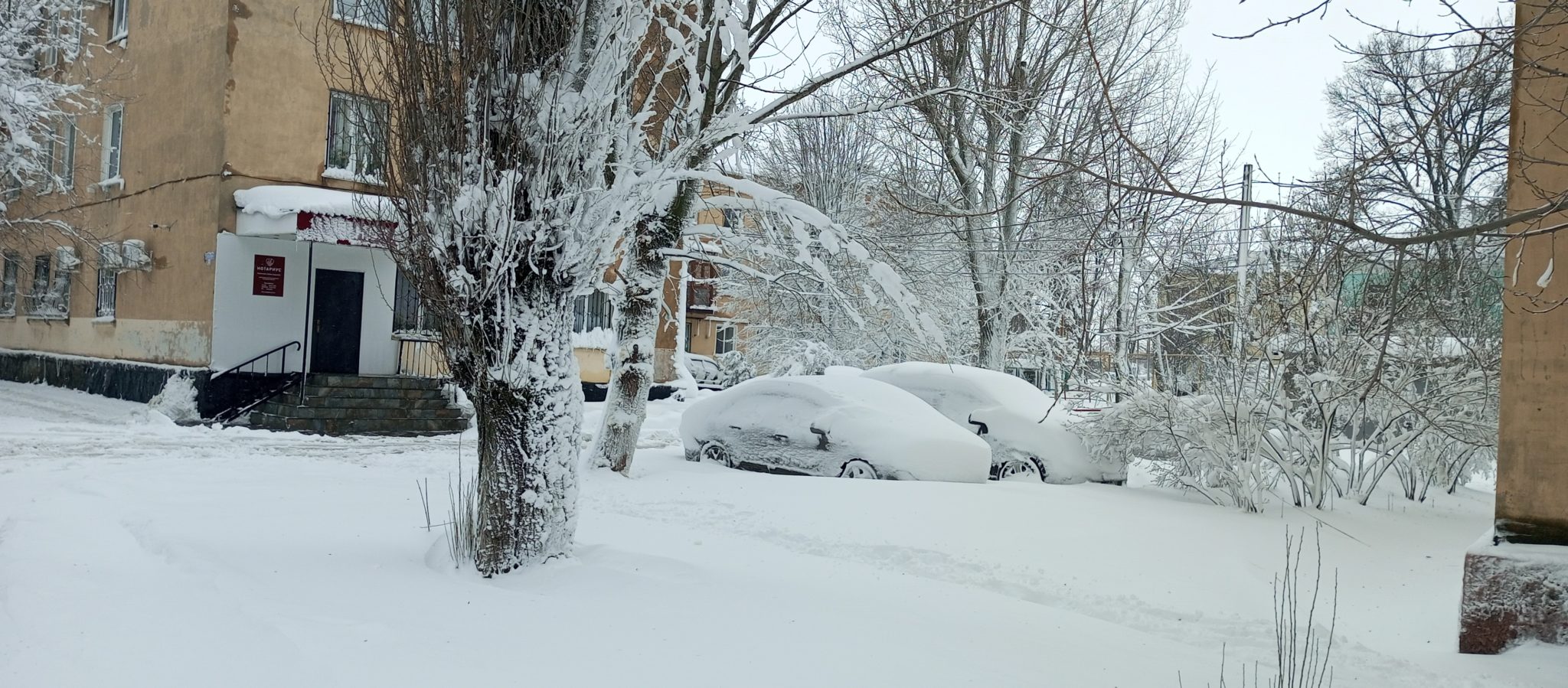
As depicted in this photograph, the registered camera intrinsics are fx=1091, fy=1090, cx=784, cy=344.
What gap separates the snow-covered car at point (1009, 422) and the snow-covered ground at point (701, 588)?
1414 millimetres

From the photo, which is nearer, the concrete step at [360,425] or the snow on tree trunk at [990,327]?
the concrete step at [360,425]

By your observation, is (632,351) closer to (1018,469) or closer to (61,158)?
(1018,469)

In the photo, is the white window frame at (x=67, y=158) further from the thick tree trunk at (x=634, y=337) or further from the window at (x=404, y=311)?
the thick tree trunk at (x=634, y=337)

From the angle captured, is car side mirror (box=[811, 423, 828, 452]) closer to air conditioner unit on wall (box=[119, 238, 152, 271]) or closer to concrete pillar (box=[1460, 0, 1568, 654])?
concrete pillar (box=[1460, 0, 1568, 654])

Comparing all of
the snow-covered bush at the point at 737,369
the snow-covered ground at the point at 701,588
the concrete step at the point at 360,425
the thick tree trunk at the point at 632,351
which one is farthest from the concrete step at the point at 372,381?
the snow-covered bush at the point at 737,369

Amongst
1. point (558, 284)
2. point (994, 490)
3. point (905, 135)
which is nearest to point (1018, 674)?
point (558, 284)

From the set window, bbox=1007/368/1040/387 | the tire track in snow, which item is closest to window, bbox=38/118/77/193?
the tire track in snow

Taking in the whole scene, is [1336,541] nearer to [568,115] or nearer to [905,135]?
[568,115]

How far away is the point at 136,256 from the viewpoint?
18375 millimetres

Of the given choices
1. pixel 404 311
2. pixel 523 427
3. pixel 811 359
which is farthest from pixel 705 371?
pixel 523 427

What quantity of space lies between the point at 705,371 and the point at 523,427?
79.4 ft

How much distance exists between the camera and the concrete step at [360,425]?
15.3 metres

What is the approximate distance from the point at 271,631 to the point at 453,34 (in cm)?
317

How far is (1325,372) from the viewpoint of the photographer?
10977 mm
